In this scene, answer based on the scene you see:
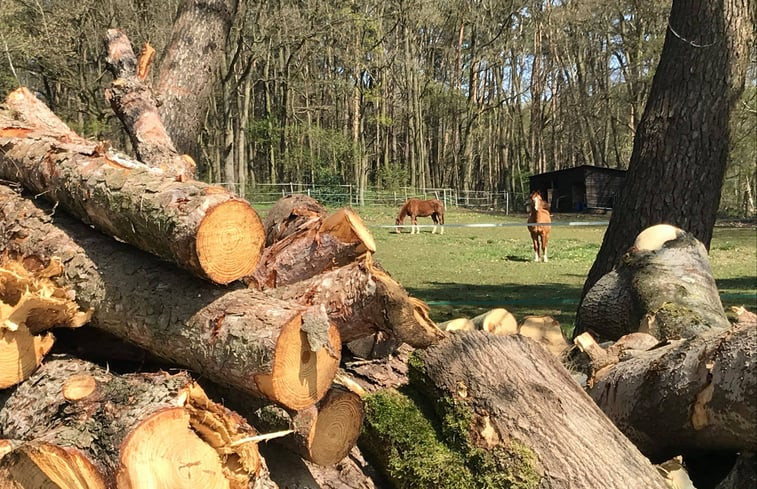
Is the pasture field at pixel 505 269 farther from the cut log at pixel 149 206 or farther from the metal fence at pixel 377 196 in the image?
the metal fence at pixel 377 196

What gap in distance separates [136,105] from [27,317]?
8.09 ft

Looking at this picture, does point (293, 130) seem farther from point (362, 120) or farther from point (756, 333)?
point (756, 333)

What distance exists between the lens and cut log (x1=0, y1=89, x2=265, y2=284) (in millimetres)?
2539

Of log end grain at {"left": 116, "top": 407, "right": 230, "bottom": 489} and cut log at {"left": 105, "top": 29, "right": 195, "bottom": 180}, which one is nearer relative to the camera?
log end grain at {"left": 116, "top": 407, "right": 230, "bottom": 489}

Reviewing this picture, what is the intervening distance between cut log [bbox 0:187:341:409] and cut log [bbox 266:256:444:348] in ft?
1.06

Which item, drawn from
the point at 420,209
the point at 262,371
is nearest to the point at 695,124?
the point at 262,371

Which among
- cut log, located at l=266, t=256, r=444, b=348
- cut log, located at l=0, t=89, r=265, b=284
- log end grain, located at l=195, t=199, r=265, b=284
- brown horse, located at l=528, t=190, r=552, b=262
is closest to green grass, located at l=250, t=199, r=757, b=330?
brown horse, located at l=528, t=190, r=552, b=262

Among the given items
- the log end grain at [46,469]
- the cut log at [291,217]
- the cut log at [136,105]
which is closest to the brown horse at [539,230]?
the cut log at [136,105]

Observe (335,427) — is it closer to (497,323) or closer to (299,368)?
(299,368)

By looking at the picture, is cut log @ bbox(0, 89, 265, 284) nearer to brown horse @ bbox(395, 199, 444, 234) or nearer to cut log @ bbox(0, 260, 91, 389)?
cut log @ bbox(0, 260, 91, 389)

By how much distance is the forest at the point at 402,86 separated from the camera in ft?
80.2

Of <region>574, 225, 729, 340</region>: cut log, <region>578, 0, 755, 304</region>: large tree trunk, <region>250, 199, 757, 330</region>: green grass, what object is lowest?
<region>250, 199, 757, 330</region>: green grass

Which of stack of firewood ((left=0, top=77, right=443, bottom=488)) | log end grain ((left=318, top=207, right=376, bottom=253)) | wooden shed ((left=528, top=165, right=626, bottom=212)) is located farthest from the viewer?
wooden shed ((left=528, top=165, right=626, bottom=212))

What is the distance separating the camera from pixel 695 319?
159 inches
